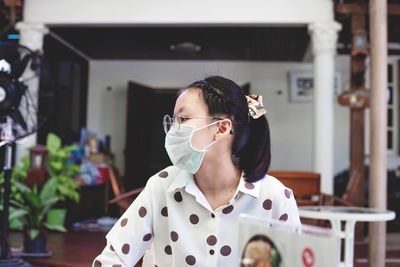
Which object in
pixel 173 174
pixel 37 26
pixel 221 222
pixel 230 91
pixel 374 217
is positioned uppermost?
pixel 37 26

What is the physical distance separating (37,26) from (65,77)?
197cm

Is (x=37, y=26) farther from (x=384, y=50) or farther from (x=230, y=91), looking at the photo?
(x=230, y=91)

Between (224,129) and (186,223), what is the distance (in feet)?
0.81

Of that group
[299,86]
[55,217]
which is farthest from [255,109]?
[299,86]

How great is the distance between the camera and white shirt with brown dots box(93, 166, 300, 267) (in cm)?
122

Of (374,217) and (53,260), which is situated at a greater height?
(374,217)

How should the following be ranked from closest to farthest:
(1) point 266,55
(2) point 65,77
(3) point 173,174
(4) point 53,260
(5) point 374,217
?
1. (3) point 173,174
2. (5) point 374,217
3. (4) point 53,260
4. (2) point 65,77
5. (1) point 266,55

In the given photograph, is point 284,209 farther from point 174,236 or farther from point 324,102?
point 324,102

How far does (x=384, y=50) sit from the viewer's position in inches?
147

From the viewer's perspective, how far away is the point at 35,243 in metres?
4.27

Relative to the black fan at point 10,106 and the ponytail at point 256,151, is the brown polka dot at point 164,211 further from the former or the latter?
the black fan at point 10,106

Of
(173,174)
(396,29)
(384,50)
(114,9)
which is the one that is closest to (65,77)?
(114,9)

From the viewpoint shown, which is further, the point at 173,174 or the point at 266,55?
the point at 266,55

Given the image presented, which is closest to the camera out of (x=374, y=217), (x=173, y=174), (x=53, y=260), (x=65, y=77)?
(x=173, y=174)
